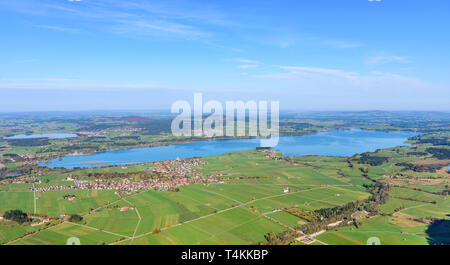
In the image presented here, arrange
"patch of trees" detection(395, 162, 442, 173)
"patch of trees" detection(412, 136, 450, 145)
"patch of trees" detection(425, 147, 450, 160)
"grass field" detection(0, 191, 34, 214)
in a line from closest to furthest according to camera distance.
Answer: "grass field" detection(0, 191, 34, 214)
"patch of trees" detection(395, 162, 442, 173)
"patch of trees" detection(425, 147, 450, 160)
"patch of trees" detection(412, 136, 450, 145)

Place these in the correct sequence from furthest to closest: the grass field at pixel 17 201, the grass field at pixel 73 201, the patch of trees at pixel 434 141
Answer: the patch of trees at pixel 434 141 → the grass field at pixel 17 201 → the grass field at pixel 73 201

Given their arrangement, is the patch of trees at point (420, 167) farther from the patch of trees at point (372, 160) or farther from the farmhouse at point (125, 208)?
the farmhouse at point (125, 208)

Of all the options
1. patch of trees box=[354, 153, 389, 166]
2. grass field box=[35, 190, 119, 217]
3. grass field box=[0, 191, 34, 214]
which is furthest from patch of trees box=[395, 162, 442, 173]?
grass field box=[0, 191, 34, 214]

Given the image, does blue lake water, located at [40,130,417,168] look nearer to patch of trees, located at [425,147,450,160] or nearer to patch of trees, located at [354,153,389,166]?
patch of trees, located at [354,153,389,166]

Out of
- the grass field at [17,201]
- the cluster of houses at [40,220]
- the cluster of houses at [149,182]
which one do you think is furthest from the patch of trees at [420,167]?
the grass field at [17,201]
